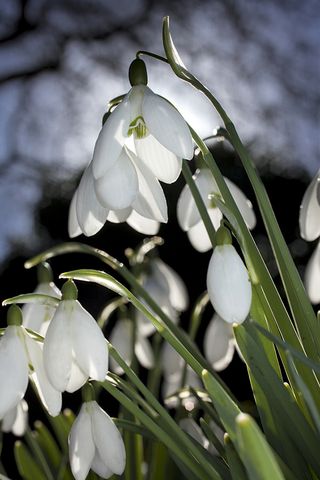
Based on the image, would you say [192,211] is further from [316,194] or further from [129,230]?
[129,230]

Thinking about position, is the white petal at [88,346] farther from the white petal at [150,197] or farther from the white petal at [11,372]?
the white petal at [150,197]

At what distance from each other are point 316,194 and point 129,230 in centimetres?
262

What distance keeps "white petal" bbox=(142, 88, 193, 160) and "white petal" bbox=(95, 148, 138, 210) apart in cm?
6

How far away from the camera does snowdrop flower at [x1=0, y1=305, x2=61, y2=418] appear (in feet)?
2.73

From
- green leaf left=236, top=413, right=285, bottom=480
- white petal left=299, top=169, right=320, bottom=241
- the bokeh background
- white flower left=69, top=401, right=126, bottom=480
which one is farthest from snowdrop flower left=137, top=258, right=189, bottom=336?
the bokeh background

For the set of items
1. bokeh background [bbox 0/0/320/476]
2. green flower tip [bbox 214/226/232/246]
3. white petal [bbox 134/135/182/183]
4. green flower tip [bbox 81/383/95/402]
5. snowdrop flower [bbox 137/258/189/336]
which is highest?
bokeh background [bbox 0/0/320/476]

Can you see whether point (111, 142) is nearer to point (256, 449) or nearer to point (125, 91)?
point (256, 449)

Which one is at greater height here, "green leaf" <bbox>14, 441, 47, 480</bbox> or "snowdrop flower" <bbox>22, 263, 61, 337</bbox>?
"snowdrop flower" <bbox>22, 263, 61, 337</bbox>

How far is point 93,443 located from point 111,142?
34 cm

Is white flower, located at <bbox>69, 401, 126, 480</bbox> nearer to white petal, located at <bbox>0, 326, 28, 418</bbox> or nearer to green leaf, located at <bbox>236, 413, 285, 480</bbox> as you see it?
white petal, located at <bbox>0, 326, 28, 418</bbox>

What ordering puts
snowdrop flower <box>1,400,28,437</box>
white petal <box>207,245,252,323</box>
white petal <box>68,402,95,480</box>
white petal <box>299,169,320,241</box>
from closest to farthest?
white petal <box>207,245,252,323</box> → white petal <box>68,402,95,480</box> → white petal <box>299,169,320,241</box> → snowdrop flower <box>1,400,28,437</box>

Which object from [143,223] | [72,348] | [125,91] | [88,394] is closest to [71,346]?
[72,348]

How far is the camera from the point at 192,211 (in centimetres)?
119

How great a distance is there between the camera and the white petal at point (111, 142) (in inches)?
32.3
